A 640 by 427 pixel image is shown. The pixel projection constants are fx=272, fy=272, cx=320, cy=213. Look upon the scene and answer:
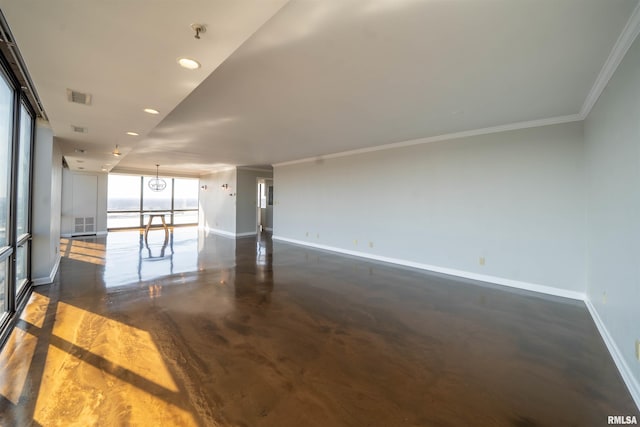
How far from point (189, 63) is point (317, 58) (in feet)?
3.28

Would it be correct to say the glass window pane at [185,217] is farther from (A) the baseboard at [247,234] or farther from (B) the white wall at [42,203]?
(B) the white wall at [42,203]

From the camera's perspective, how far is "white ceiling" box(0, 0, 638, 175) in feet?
5.11

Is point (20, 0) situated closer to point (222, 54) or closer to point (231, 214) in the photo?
point (222, 54)

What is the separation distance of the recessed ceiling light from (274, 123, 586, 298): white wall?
4.26m

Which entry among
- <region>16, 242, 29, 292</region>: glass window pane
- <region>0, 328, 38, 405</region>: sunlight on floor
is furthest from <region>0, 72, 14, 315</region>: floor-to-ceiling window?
<region>16, 242, 29, 292</region>: glass window pane

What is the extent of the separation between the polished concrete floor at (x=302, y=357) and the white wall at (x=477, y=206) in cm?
59

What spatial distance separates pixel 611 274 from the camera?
2539 millimetres

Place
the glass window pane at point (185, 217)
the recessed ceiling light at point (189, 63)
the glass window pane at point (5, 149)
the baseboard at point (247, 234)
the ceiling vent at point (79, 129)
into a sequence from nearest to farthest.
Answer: the recessed ceiling light at point (189, 63) < the glass window pane at point (5, 149) < the ceiling vent at point (79, 129) < the baseboard at point (247, 234) < the glass window pane at point (185, 217)

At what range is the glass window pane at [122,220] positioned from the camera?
10.6m

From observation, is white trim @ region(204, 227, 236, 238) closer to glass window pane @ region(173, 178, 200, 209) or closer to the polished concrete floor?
glass window pane @ region(173, 178, 200, 209)

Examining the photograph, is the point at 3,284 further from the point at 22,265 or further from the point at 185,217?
the point at 185,217

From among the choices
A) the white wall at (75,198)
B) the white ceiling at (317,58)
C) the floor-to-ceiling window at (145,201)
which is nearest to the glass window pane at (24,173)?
the white ceiling at (317,58)

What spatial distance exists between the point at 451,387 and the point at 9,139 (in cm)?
457

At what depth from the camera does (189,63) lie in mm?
1941
